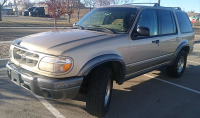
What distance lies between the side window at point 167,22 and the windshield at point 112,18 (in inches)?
40.4

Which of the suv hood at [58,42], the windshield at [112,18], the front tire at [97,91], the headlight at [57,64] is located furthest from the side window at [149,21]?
the headlight at [57,64]

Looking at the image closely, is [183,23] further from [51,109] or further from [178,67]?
[51,109]

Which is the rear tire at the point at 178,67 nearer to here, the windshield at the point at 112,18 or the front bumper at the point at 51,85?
the windshield at the point at 112,18

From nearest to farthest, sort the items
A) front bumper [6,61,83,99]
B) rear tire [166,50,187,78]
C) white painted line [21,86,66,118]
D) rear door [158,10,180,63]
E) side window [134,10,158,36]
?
front bumper [6,61,83,99] → white painted line [21,86,66,118] → side window [134,10,158,36] → rear door [158,10,180,63] → rear tire [166,50,187,78]

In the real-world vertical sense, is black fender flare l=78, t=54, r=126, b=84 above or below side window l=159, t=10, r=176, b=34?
below

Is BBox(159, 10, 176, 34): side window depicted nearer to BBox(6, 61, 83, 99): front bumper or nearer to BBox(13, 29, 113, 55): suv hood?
BBox(13, 29, 113, 55): suv hood

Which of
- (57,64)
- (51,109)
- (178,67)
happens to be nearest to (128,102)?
(51,109)

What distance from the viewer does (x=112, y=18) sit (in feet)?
14.9

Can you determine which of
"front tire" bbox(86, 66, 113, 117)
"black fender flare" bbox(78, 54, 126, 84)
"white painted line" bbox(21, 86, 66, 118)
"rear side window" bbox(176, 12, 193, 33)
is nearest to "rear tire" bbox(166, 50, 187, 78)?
"rear side window" bbox(176, 12, 193, 33)

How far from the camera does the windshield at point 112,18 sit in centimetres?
424

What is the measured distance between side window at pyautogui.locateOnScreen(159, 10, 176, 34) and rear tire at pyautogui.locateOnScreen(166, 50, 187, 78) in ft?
2.93

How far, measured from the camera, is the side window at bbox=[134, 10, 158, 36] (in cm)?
438

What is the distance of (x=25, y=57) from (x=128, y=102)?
7.49 ft

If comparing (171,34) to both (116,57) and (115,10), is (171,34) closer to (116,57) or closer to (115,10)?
(115,10)
